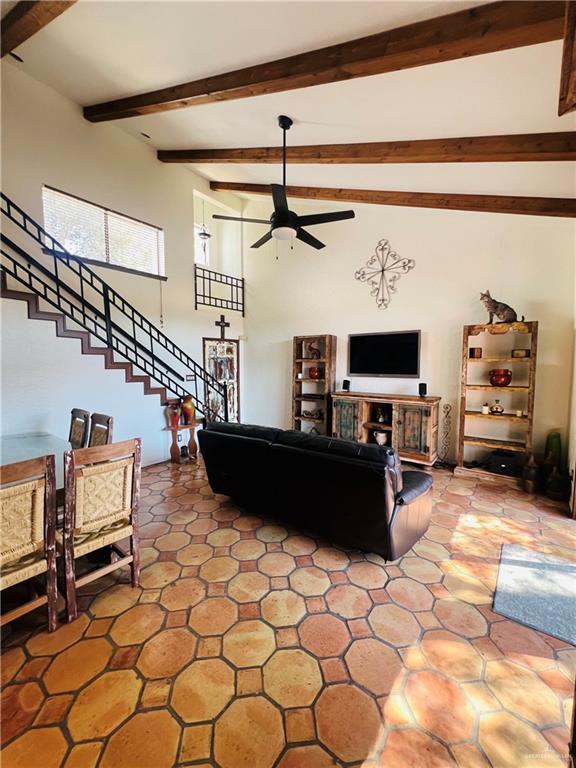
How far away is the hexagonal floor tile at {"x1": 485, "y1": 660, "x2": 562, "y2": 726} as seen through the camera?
139 cm

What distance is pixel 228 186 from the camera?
5.82 m

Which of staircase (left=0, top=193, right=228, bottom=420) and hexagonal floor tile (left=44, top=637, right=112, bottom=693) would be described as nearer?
hexagonal floor tile (left=44, top=637, right=112, bottom=693)

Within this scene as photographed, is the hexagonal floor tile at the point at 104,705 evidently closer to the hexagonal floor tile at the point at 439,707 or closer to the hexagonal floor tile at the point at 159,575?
the hexagonal floor tile at the point at 159,575

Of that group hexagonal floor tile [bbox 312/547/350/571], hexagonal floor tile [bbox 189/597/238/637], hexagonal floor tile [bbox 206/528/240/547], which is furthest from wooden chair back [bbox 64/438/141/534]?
hexagonal floor tile [bbox 312/547/350/571]

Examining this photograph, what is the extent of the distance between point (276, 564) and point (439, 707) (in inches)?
49.6

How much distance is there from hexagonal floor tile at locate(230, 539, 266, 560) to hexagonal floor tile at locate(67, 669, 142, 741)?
1036 mm

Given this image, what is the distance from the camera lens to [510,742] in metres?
1.28

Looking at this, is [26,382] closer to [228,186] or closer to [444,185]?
[228,186]

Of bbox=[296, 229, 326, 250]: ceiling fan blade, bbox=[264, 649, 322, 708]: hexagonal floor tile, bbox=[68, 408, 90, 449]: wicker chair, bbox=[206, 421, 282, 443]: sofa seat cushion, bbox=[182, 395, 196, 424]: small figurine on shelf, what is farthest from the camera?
bbox=[182, 395, 196, 424]: small figurine on shelf

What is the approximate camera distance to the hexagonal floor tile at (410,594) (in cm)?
201

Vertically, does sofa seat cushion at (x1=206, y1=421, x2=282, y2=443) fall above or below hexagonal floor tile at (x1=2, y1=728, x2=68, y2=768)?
above

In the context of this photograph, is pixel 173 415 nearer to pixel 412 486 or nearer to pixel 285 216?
pixel 285 216

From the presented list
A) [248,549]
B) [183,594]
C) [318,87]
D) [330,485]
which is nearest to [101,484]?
[183,594]

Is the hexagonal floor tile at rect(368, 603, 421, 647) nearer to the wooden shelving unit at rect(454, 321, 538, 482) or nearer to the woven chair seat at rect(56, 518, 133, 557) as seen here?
the woven chair seat at rect(56, 518, 133, 557)
